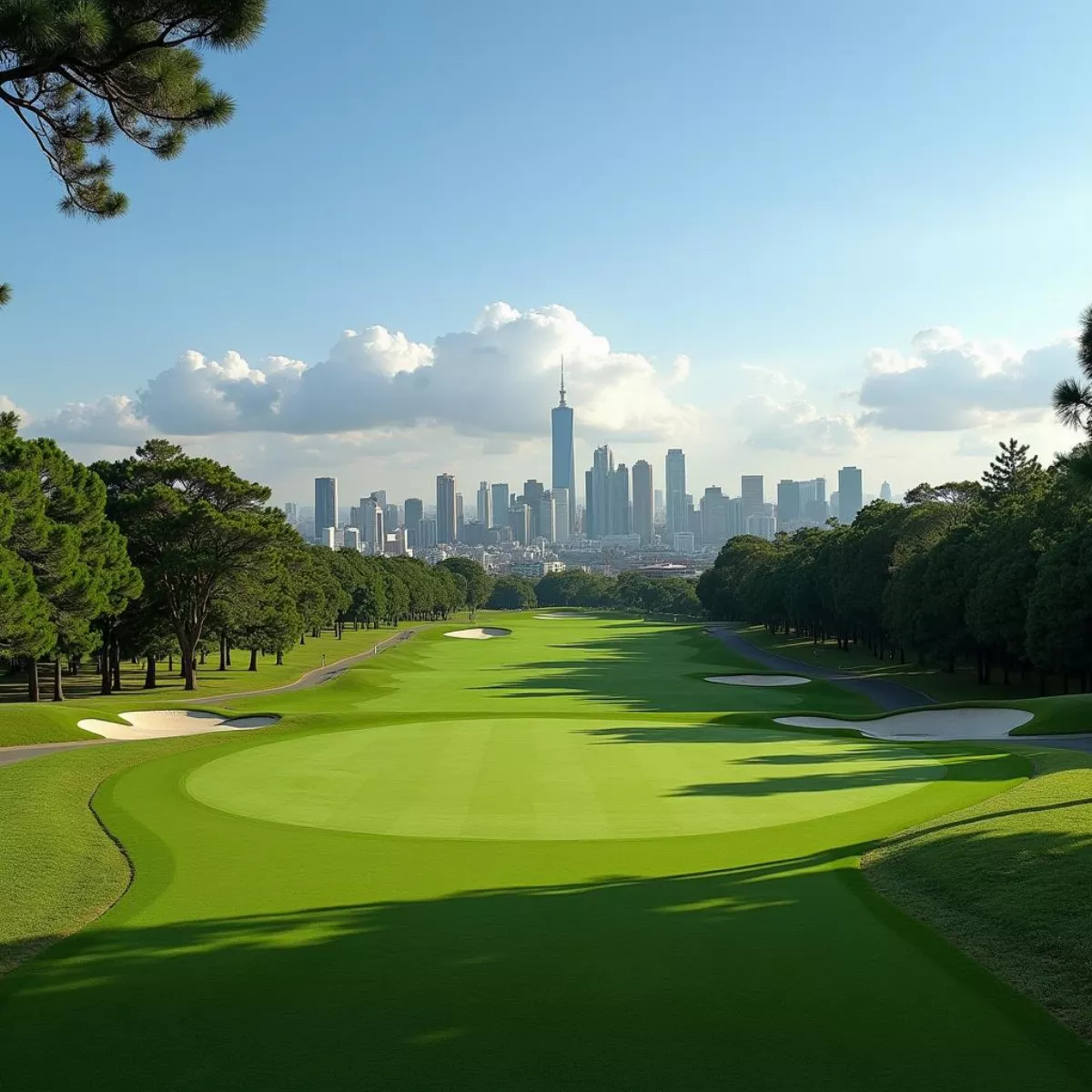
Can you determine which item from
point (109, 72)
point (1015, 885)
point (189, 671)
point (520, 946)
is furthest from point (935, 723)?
point (189, 671)

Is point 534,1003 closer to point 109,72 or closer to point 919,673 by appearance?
point 109,72

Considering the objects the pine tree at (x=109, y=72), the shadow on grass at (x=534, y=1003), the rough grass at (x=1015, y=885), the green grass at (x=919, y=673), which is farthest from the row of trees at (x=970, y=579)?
the pine tree at (x=109, y=72)

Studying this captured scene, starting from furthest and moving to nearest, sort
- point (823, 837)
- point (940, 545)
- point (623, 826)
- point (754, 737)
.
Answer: point (940, 545)
point (754, 737)
point (623, 826)
point (823, 837)

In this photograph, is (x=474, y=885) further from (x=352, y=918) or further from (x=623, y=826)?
(x=623, y=826)

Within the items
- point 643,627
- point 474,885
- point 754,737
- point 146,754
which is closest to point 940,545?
point 754,737

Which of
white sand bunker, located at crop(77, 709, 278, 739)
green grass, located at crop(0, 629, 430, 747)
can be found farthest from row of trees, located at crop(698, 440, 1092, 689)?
green grass, located at crop(0, 629, 430, 747)

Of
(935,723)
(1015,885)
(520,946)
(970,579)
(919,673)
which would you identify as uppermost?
(970,579)
